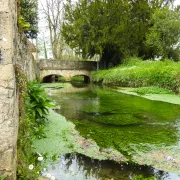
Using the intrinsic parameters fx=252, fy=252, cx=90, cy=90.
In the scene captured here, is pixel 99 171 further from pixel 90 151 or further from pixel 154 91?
pixel 154 91

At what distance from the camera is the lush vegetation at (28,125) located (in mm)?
2620

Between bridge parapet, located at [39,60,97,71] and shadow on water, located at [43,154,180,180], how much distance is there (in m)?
25.7

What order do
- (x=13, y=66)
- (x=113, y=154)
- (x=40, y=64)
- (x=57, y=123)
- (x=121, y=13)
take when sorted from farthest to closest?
(x=40, y=64)
(x=121, y=13)
(x=57, y=123)
(x=113, y=154)
(x=13, y=66)

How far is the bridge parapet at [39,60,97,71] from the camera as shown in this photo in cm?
2906

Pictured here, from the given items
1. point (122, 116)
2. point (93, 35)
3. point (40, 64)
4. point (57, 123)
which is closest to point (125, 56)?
point (93, 35)

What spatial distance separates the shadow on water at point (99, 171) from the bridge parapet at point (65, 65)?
25.7 metres

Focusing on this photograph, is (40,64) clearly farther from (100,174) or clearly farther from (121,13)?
(100,174)

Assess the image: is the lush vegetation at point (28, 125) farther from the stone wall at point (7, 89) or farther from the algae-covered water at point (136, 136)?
the algae-covered water at point (136, 136)

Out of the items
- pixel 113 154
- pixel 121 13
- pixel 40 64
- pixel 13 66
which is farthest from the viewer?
pixel 40 64

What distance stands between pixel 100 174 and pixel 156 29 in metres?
20.6

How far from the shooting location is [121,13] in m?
25.6

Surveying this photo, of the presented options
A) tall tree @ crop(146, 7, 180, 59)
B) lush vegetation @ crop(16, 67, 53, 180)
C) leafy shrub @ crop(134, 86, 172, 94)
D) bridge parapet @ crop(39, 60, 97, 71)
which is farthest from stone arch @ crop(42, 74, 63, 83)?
lush vegetation @ crop(16, 67, 53, 180)

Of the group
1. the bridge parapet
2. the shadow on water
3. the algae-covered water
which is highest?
the bridge parapet

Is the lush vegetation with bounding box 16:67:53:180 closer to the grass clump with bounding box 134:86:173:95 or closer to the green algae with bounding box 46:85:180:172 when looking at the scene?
the green algae with bounding box 46:85:180:172
